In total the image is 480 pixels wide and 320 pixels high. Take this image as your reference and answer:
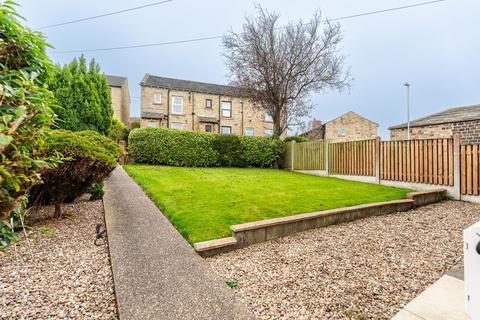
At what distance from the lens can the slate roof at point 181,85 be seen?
75.5ft

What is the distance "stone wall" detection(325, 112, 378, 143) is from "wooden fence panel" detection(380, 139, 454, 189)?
66.0 feet

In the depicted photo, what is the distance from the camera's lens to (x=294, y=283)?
2680 millimetres

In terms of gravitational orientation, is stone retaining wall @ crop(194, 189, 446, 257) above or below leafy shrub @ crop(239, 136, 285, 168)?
below

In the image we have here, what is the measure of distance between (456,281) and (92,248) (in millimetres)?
4727

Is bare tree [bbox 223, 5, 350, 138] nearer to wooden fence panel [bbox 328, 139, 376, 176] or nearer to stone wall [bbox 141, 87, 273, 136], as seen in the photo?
stone wall [bbox 141, 87, 273, 136]

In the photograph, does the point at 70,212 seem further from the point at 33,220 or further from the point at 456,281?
the point at 456,281

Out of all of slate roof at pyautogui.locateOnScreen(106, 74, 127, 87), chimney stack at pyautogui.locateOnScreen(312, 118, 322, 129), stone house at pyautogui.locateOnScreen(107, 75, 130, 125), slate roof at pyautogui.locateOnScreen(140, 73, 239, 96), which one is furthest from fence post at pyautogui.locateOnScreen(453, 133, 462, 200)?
slate roof at pyautogui.locateOnScreen(106, 74, 127, 87)

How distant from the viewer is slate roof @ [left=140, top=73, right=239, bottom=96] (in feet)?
75.5

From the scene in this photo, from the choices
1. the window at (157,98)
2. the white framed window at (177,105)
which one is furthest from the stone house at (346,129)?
the window at (157,98)

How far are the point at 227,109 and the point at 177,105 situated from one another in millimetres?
5359

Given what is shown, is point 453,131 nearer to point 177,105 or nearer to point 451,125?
point 451,125

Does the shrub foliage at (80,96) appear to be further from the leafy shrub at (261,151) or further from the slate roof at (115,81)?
the slate roof at (115,81)

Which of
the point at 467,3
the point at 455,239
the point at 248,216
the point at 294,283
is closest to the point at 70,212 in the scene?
the point at 248,216

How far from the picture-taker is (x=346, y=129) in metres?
A: 28.8
